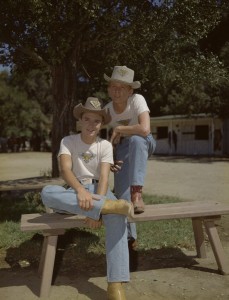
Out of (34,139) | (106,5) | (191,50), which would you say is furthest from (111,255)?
(34,139)

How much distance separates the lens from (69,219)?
3.77 m

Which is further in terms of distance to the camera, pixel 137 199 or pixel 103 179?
pixel 137 199

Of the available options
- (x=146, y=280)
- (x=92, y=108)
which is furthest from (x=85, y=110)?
(x=146, y=280)

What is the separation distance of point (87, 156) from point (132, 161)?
51cm

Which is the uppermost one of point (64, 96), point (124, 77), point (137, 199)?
point (64, 96)

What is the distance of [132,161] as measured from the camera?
4246mm

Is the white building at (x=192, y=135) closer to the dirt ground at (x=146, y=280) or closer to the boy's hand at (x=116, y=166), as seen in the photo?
the dirt ground at (x=146, y=280)

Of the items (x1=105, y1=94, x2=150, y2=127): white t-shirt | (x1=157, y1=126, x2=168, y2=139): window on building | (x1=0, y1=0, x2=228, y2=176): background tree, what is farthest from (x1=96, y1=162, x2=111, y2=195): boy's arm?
(x1=157, y1=126, x2=168, y2=139): window on building

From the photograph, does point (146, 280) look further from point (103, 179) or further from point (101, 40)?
point (101, 40)

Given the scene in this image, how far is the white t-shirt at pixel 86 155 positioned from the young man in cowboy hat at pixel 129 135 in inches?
13.0

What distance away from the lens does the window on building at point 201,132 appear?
3747cm

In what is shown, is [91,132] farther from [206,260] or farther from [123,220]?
[206,260]

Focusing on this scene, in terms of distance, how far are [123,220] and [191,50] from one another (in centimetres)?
1043

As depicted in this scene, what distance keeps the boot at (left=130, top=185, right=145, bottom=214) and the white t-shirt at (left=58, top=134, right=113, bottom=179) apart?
0.41 meters
